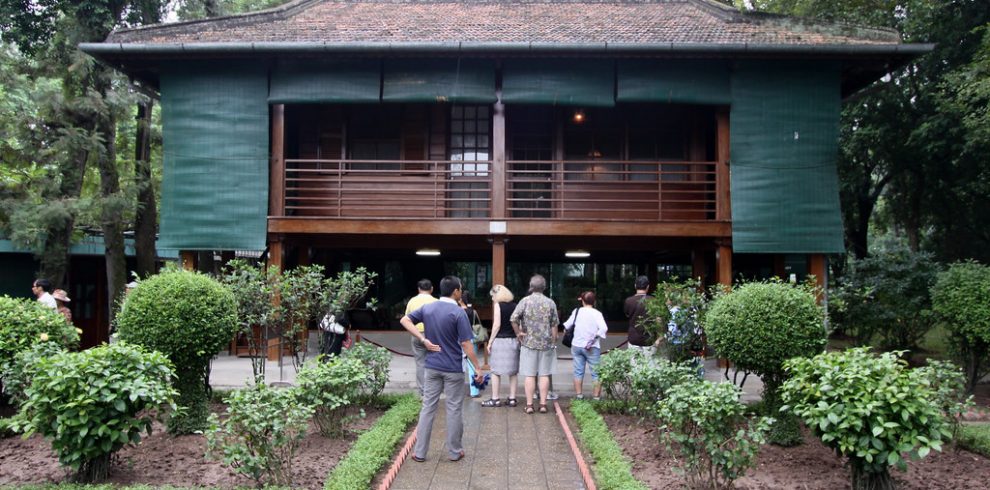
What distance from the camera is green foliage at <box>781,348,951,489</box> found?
5027 millimetres

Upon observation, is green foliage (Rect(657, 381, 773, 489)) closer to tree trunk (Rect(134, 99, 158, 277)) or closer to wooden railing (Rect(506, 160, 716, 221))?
wooden railing (Rect(506, 160, 716, 221))

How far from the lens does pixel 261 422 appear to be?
538 centimetres

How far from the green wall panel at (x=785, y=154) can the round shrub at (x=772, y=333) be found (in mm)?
4844

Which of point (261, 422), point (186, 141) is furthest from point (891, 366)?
point (186, 141)

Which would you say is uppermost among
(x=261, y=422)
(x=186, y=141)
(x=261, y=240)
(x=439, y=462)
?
(x=186, y=141)

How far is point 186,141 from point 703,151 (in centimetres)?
A: 993

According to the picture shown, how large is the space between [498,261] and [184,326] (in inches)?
230

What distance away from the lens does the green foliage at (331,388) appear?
6672 mm

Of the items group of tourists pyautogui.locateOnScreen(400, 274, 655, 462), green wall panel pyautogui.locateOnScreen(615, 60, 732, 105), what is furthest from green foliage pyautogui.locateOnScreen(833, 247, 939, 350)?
group of tourists pyautogui.locateOnScreen(400, 274, 655, 462)

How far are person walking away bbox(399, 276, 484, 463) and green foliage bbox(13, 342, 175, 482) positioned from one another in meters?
2.21

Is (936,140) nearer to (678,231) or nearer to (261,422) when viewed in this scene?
(678,231)

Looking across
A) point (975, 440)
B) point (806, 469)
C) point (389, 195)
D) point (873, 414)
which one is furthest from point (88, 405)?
point (389, 195)

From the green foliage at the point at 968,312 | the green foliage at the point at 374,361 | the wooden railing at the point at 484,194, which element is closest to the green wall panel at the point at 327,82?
the wooden railing at the point at 484,194

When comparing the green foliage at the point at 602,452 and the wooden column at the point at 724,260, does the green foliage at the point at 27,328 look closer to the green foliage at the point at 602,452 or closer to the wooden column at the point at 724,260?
the green foliage at the point at 602,452
